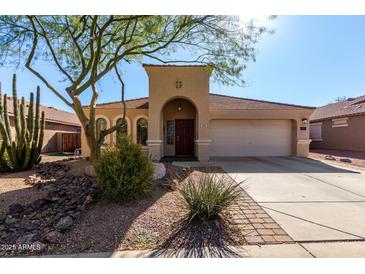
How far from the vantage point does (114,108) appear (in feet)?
40.9

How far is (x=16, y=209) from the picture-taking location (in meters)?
4.27

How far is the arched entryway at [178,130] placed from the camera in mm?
13578

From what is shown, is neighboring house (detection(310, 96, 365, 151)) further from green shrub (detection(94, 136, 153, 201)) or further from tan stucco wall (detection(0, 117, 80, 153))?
tan stucco wall (detection(0, 117, 80, 153))

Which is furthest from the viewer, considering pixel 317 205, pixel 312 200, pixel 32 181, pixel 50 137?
pixel 50 137

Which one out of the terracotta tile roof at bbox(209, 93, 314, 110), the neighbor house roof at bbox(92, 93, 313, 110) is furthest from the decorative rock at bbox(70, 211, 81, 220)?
the terracotta tile roof at bbox(209, 93, 314, 110)

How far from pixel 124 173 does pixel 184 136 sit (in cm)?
936

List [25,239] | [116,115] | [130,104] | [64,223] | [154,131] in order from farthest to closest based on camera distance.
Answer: [130,104] < [116,115] < [154,131] < [64,223] < [25,239]

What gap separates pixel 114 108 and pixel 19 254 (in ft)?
34.0

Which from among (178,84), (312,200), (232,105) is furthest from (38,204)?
(232,105)

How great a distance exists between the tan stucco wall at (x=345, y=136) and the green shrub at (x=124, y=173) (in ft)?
63.9

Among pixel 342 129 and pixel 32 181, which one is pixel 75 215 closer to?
pixel 32 181

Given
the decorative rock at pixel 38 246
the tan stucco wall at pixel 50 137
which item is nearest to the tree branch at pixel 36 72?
the decorative rock at pixel 38 246
